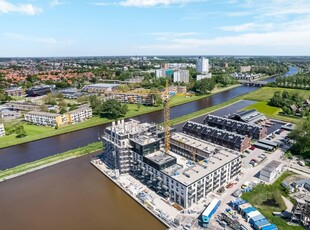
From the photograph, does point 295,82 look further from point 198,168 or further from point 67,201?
point 67,201

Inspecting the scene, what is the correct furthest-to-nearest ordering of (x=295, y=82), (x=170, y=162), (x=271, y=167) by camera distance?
(x=295, y=82), (x=271, y=167), (x=170, y=162)

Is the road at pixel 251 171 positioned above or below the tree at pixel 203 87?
below

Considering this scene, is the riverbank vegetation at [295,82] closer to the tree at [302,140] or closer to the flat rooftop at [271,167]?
the tree at [302,140]

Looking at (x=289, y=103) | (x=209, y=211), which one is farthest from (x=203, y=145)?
(x=289, y=103)

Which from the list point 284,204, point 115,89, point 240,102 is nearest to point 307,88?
point 240,102

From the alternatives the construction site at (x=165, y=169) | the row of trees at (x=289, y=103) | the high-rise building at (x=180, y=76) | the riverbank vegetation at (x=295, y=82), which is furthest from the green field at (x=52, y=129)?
the riverbank vegetation at (x=295, y=82)

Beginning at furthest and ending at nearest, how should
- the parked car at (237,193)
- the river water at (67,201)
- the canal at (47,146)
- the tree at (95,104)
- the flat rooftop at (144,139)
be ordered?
the tree at (95,104), the canal at (47,146), the flat rooftop at (144,139), the parked car at (237,193), the river water at (67,201)
